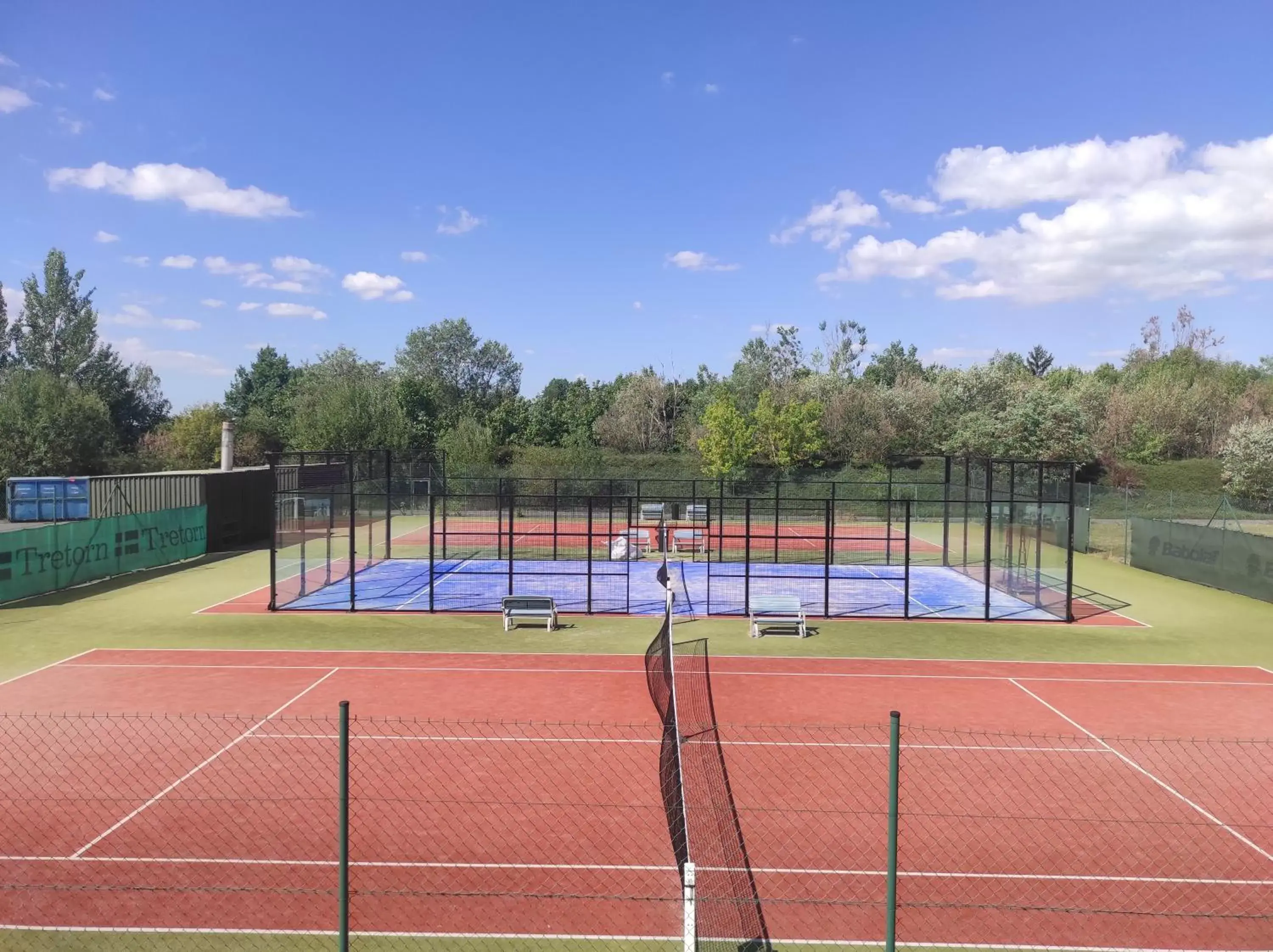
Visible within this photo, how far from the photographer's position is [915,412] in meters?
64.2

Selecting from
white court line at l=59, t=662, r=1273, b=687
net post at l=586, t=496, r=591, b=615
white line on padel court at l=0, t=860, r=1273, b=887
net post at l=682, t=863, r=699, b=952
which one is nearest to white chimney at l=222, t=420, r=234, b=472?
net post at l=586, t=496, r=591, b=615

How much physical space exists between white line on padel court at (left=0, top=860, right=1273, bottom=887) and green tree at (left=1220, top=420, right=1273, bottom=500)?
148 ft

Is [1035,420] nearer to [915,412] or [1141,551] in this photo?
[915,412]

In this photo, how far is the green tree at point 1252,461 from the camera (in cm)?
4634

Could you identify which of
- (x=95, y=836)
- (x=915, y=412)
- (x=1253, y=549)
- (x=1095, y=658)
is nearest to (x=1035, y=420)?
(x=915, y=412)

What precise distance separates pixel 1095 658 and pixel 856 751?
8.62m

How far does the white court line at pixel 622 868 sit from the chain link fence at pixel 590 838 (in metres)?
0.03

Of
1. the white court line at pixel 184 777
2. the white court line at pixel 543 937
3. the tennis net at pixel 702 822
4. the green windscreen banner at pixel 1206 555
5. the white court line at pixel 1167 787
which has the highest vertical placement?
the green windscreen banner at pixel 1206 555

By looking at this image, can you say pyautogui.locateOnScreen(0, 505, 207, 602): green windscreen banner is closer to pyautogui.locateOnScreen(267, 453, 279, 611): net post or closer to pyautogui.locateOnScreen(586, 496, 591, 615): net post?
pyautogui.locateOnScreen(267, 453, 279, 611): net post

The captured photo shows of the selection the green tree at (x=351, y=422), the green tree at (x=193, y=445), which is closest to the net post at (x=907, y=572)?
the green tree at (x=351, y=422)

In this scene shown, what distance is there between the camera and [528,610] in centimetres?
2064

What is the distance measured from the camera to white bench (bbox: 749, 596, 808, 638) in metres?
19.7

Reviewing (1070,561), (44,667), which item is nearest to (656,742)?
(44,667)

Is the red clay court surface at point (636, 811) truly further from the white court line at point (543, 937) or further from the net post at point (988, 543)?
the net post at point (988, 543)
